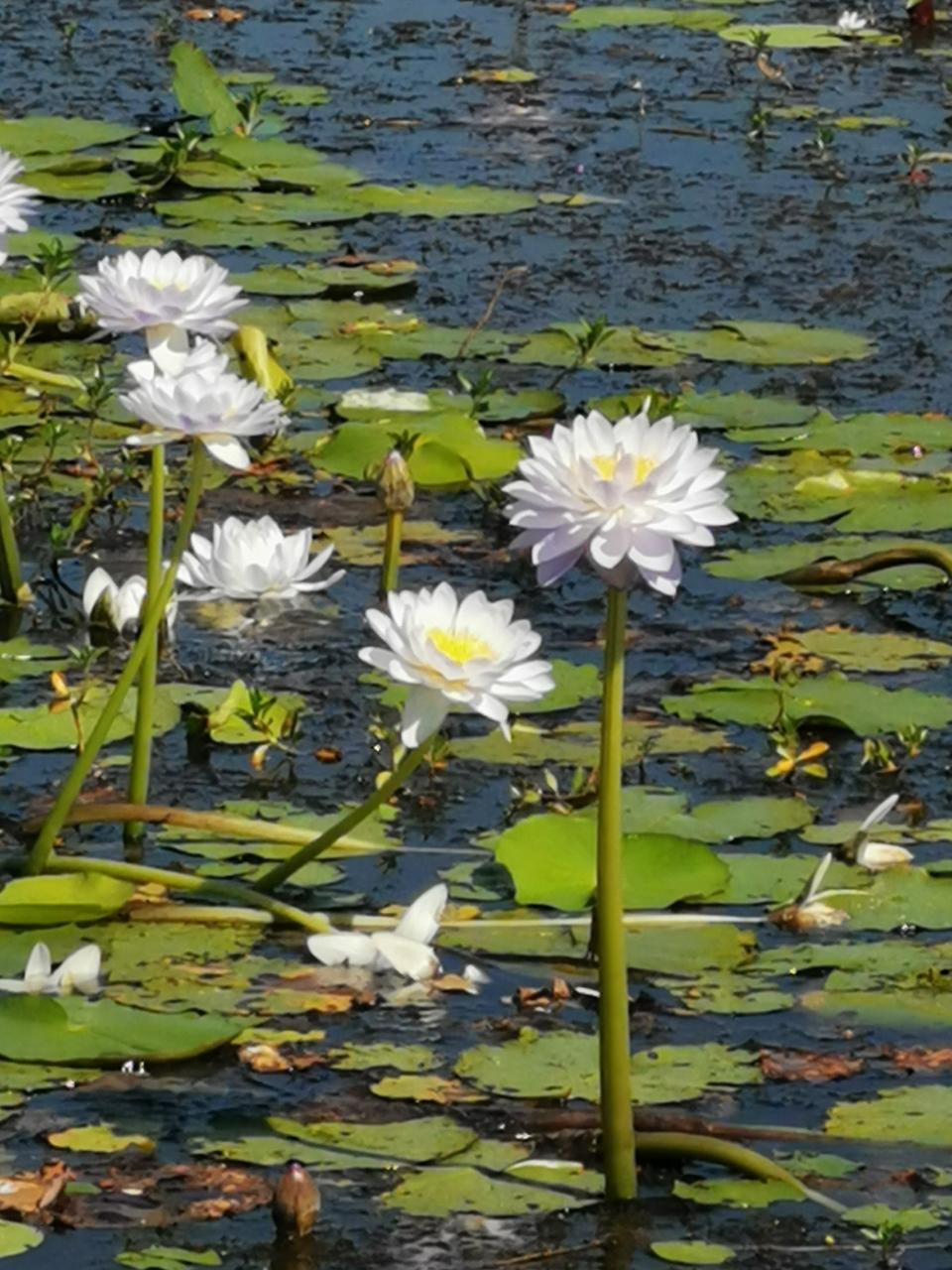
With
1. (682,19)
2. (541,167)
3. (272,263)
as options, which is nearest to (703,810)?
(272,263)

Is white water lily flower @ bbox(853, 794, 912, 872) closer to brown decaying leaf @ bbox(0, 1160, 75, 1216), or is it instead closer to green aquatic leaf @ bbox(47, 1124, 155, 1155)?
green aquatic leaf @ bbox(47, 1124, 155, 1155)

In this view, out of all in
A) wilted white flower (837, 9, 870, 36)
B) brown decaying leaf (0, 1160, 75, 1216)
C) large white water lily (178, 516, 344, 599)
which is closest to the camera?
brown decaying leaf (0, 1160, 75, 1216)

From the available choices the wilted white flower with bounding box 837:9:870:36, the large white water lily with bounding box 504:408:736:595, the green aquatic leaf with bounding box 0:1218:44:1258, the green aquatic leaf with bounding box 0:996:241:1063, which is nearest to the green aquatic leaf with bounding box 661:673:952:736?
the green aquatic leaf with bounding box 0:996:241:1063

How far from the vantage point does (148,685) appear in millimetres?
3426

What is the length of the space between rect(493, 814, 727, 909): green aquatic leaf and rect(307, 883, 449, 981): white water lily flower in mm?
161

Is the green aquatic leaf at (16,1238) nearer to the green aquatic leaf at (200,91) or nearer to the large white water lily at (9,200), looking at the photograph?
the large white water lily at (9,200)

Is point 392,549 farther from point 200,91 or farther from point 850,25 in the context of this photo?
point 850,25

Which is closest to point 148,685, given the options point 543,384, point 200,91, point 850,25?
point 543,384

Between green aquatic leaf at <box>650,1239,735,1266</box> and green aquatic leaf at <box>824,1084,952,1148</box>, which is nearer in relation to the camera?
green aquatic leaf at <box>650,1239,735,1266</box>

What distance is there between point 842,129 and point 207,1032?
583cm

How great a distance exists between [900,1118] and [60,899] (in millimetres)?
1026

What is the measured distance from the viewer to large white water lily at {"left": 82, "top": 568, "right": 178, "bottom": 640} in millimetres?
4223

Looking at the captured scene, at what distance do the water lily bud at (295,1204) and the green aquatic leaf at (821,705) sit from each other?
153 centimetres

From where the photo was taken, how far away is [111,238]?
6574 millimetres
